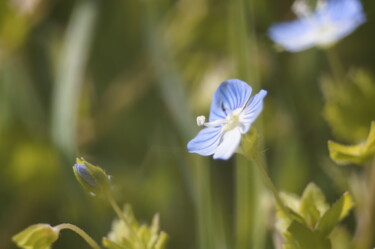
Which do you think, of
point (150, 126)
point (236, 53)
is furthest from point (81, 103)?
point (236, 53)

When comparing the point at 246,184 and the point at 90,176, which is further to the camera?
the point at 246,184

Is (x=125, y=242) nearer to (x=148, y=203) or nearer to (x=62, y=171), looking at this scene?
(x=62, y=171)

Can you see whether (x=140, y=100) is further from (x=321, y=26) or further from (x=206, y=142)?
(x=206, y=142)

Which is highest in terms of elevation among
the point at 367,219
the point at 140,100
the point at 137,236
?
the point at 140,100

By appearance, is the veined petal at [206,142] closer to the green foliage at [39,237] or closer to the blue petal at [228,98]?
the blue petal at [228,98]

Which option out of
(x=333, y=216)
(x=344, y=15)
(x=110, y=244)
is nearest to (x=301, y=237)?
(x=333, y=216)

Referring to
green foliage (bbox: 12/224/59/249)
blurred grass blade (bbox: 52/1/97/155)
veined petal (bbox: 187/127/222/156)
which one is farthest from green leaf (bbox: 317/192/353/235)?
blurred grass blade (bbox: 52/1/97/155)

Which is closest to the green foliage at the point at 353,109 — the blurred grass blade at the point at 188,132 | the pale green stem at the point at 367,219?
the pale green stem at the point at 367,219
